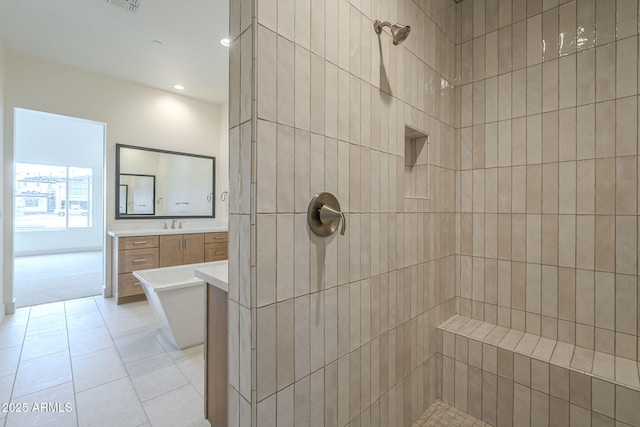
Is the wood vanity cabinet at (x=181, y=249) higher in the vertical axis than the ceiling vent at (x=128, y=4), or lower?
lower

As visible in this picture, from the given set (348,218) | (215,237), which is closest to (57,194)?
(215,237)

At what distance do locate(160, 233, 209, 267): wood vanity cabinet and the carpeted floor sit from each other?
1.18m

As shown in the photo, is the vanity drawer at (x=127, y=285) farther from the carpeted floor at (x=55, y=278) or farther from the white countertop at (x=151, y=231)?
the carpeted floor at (x=55, y=278)

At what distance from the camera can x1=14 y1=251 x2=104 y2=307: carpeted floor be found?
3705 millimetres

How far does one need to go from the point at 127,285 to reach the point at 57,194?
578 centimetres

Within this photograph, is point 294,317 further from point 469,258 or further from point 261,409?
point 469,258

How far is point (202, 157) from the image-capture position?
15.2ft

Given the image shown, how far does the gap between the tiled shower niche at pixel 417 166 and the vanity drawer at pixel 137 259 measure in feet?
11.3

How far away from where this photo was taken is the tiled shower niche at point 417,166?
1814 mm

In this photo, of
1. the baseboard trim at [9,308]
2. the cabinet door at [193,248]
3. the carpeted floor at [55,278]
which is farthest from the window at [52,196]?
the cabinet door at [193,248]

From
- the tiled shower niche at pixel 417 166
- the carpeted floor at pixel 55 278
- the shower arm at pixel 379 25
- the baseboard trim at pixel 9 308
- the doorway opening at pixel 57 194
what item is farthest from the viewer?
the doorway opening at pixel 57 194

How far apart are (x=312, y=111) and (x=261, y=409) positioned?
41.9 inches

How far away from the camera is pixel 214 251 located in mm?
4242

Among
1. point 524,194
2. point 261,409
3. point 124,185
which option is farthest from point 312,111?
point 124,185
